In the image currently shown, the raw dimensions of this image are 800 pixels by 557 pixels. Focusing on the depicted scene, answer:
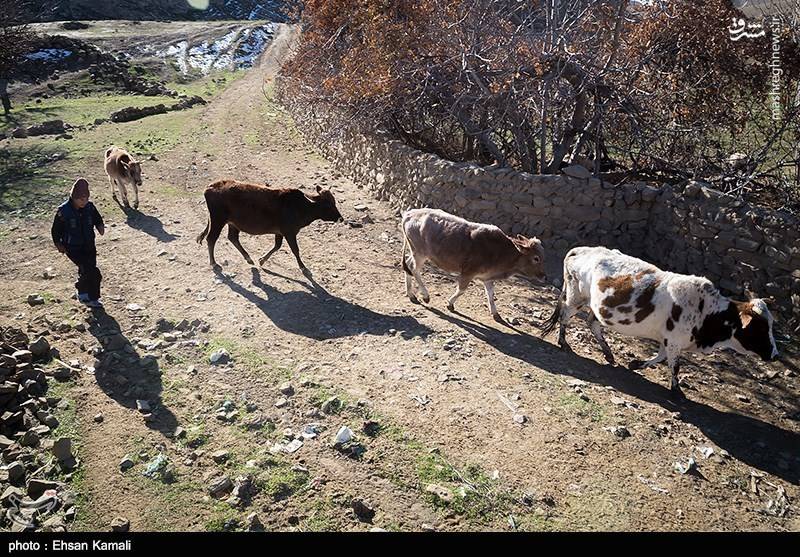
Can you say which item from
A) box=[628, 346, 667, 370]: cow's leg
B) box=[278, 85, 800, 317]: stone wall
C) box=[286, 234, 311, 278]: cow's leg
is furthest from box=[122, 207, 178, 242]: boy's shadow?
box=[628, 346, 667, 370]: cow's leg

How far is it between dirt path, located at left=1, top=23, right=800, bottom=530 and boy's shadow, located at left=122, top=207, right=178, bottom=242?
68 cm

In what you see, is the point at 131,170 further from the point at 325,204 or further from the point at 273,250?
the point at 325,204

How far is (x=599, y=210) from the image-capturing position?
11609 millimetres

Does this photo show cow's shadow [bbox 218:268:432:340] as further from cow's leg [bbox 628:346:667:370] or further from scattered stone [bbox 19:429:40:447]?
scattered stone [bbox 19:429:40:447]

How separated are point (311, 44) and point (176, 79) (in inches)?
805

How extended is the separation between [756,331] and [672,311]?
1013 millimetres

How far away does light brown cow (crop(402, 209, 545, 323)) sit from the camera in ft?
31.2

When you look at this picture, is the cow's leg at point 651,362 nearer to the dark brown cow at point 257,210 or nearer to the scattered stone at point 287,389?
the scattered stone at point 287,389

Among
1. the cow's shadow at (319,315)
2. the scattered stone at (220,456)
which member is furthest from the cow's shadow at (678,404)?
the scattered stone at (220,456)

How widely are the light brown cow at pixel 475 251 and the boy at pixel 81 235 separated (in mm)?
5245

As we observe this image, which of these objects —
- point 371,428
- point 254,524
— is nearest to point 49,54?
point 371,428

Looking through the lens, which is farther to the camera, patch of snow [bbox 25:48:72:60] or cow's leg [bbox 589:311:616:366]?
patch of snow [bbox 25:48:72:60]

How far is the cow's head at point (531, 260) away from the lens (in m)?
9.61

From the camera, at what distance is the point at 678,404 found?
7.63 meters
